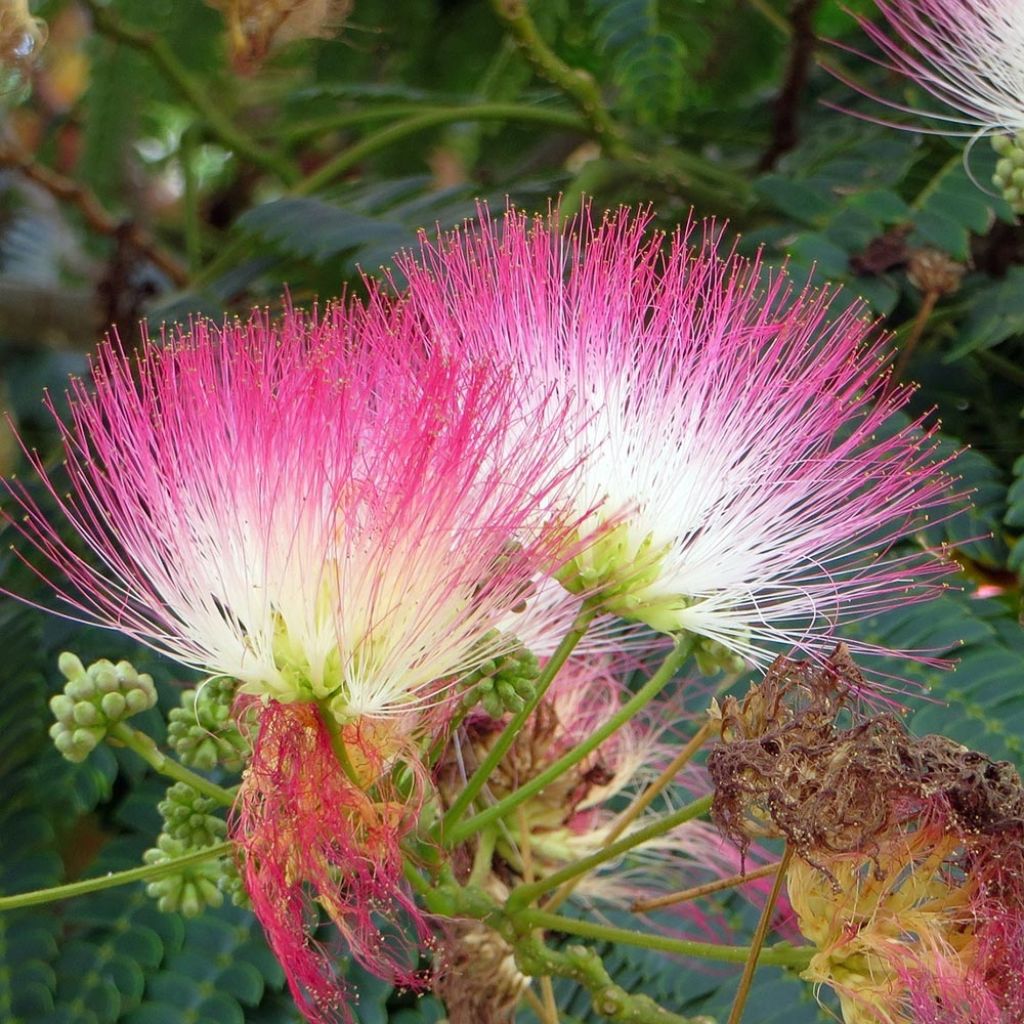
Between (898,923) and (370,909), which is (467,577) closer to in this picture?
(370,909)

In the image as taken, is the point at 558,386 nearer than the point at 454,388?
No

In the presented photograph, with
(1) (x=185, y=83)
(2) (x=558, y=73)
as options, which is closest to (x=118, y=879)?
(2) (x=558, y=73)

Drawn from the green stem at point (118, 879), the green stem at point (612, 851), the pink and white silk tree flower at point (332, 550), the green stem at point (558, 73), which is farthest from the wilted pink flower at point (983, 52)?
the green stem at point (118, 879)

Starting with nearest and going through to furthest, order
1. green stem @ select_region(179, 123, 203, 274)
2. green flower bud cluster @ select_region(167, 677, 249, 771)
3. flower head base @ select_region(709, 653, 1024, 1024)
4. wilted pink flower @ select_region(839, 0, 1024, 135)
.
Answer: flower head base @ select_region(709, 653, 1024, 1024) < green flower bud cluster @ select_region(167, 677, 249, 771) < wilted pink flower @ select_region(839, 0, 1024, 135) < green stem @ select_region(179, 123, 203, 274)

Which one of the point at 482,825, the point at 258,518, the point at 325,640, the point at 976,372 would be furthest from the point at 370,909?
the point at 976,372

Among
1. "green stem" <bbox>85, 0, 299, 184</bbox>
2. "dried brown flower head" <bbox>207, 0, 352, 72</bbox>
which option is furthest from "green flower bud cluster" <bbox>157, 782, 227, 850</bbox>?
"green stem" <bbox>85, 0, 299, 184</bbox>

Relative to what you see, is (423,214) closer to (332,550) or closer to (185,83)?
(185,83)

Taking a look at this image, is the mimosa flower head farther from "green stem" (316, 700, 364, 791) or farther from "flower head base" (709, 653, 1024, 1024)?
"flower head base" (709, 653, 1024, 1024)
